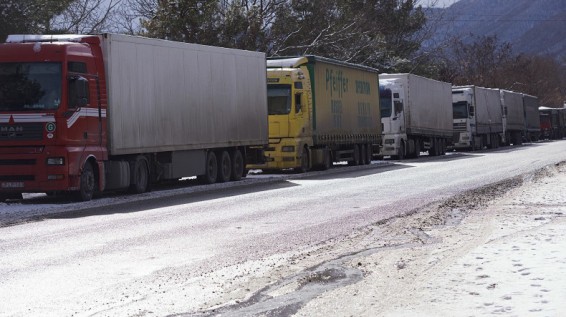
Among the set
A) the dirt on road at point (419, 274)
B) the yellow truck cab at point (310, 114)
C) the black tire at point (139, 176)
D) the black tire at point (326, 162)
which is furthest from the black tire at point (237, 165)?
the dirt on road at point (419, 274)

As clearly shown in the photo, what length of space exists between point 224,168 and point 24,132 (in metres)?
8.67

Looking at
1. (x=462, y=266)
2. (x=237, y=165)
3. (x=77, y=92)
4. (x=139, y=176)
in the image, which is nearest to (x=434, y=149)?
(x=237, y=165)

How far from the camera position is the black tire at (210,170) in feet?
98.3

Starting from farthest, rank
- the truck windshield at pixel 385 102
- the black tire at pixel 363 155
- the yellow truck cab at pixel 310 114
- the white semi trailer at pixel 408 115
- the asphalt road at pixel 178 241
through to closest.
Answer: the truck windshield at pixel 385 102 < the white semi trailer at pixel 408 115 < the black tire at pixel 363 155 < the yellow truck cab at pixel 310 114 < the asphalt road at pixel 178 241

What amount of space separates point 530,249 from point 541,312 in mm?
4099

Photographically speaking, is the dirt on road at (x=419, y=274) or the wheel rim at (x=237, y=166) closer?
the dirt on road at (x=419, y=274)

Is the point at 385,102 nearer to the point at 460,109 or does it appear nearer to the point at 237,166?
the point at 460,109

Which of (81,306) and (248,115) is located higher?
(248,115)

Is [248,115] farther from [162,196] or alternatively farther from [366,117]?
[366,117]

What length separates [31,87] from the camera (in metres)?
23.5

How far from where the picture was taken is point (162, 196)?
25156 mm

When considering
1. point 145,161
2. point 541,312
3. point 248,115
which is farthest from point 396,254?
point 248,115

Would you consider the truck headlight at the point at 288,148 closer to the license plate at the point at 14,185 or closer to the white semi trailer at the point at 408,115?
the license plate at the point at 14,185

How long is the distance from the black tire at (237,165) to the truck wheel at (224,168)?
277 millimetres
